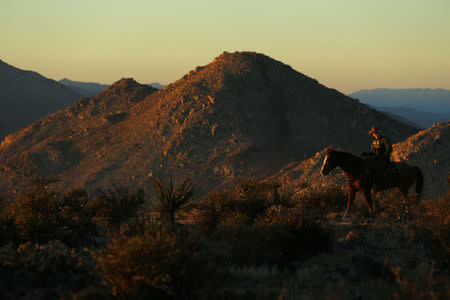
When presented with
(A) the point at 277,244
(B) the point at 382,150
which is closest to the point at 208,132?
(B) the point at 382,150

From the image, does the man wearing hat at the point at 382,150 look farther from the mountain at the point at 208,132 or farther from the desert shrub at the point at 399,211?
the mountain at the point at 208,132

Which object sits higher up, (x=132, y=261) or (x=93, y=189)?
(x=132, y=261)

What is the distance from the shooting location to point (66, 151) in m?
42.2

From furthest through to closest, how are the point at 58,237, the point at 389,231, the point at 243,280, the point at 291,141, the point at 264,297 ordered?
the point at 291,141 → the point at 389,231 → the point at 58,237 → the point at 243,280 → the point at 264,297

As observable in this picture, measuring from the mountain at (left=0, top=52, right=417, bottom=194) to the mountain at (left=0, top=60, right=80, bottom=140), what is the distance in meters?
63.7

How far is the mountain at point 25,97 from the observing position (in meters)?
109

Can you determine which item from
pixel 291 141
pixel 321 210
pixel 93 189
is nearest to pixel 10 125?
pixel 93 189

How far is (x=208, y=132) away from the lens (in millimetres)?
38594

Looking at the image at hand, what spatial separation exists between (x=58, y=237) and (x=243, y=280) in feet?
17.0

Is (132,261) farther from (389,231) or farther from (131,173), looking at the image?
(131,173)

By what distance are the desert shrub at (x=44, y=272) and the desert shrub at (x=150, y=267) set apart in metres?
0.96

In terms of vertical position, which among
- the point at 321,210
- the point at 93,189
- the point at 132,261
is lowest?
the point at 93,189

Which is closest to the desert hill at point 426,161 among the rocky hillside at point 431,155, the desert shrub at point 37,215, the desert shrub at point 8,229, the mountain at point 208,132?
the rocky hillside at point 431,155

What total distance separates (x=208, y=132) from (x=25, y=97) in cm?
10700
